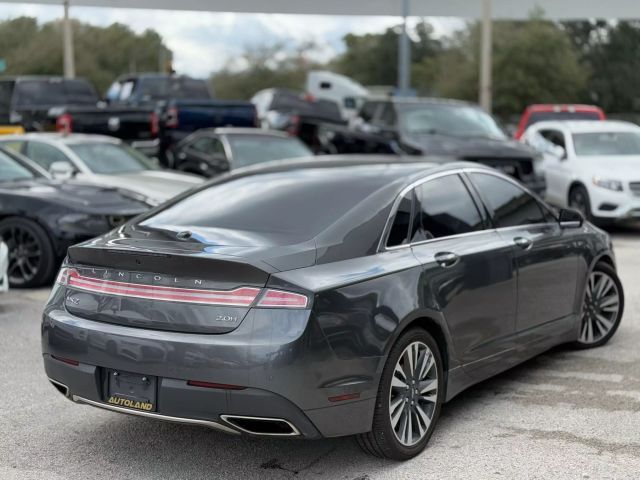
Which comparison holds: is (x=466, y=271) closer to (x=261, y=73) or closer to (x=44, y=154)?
(x=44, y=154)

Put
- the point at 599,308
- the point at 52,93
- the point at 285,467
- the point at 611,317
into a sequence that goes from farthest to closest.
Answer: the point at 52,93 < the point at 611,317 < the point at 599,308 < the point at 285,467

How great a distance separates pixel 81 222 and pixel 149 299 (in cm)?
526

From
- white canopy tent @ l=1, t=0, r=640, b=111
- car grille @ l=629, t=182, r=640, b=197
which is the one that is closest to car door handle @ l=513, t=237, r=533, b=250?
car grille @ l=629, t=182, r=640, b=197

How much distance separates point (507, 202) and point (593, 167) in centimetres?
877

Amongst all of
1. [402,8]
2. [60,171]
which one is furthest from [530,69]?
[60,171]

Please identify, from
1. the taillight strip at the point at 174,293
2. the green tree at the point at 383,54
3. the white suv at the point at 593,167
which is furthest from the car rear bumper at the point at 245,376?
the green tree at the point at 383,54

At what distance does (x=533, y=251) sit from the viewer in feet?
19.3

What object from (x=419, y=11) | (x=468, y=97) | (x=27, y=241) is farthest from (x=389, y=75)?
(x=27, y=241)

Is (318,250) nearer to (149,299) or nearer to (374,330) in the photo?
(374,330)

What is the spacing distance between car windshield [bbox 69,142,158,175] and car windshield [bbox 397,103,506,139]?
462 centimetres

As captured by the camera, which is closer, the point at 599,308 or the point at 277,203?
the point at 277,203

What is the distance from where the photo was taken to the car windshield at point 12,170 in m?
10.3

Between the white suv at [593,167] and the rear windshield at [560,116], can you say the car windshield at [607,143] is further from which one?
the rear windshield at [560,116]

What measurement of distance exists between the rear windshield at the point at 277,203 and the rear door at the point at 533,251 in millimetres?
928
